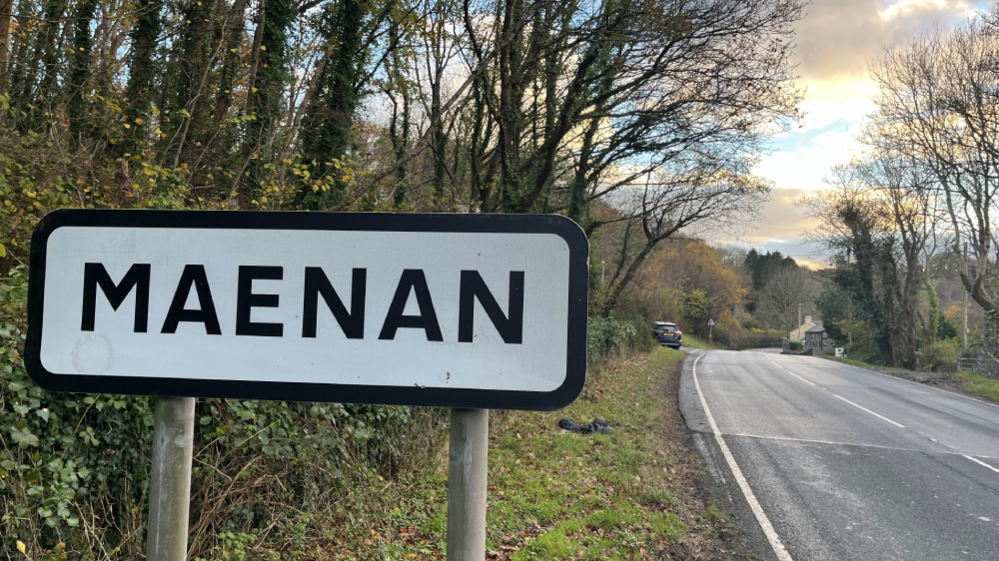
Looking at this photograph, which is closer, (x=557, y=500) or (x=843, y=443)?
(x=557, y=500)

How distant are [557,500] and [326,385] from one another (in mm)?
4976

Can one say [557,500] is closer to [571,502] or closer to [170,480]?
[571,502]

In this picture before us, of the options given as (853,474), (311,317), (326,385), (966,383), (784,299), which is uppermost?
(784,299)

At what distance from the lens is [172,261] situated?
124 cm

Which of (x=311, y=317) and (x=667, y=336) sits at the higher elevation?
(x=311, y=317)

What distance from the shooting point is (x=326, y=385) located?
3.93ft

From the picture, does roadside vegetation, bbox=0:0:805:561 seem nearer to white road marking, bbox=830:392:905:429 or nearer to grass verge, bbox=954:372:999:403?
white road marking, bbox=830:392:905:429

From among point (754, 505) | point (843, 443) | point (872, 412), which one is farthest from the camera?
point (872, 412)

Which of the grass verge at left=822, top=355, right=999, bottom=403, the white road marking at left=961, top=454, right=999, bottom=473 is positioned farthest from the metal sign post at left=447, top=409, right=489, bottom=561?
the grass verge at left=822, top=355, right=999, bottom=403

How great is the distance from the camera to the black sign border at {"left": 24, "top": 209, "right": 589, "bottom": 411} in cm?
115

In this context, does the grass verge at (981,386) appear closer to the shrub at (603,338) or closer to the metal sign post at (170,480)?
the shrub at (603,338)

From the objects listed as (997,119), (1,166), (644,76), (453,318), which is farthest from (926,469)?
(997,119)

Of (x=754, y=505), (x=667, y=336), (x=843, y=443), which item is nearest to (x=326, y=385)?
(x=754, y=505)

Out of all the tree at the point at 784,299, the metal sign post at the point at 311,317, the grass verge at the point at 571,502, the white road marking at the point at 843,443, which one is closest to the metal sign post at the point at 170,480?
the metal sign post at the point at 311,317
